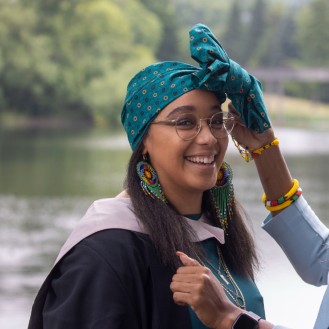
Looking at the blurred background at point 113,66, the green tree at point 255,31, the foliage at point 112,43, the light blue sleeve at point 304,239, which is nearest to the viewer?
the light blue sleeve at point 304,239

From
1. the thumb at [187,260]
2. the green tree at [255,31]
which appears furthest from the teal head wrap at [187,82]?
the green tree at [255,31]

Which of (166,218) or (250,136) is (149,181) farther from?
(250,136)

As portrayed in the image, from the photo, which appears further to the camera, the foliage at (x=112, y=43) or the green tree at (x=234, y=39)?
the green tree at (x=234, y=39)

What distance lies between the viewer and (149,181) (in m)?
2.00

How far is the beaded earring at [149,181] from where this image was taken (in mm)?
1989

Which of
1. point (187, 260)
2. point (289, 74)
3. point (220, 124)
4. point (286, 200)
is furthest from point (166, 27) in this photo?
point (187, 260)

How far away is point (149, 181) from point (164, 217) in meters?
0.10

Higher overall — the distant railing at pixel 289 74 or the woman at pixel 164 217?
the distant railing at pixel 289 74

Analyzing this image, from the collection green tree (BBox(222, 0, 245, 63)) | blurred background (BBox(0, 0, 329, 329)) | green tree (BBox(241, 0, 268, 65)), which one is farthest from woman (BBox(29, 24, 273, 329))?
green tree (BBox(241, 0, 268, 65))

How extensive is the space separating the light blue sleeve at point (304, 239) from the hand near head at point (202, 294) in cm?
47

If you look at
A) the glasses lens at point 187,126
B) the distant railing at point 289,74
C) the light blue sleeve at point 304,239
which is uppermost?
the distant railing at point 289,74

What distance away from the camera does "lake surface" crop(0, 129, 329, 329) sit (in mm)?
8438

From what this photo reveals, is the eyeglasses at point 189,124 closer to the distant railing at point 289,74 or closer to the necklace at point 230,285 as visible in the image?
the necklace at point 230,285

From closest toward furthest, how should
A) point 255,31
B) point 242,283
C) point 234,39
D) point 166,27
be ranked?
point 242,283 → point 234,39 → point 255,31 → point 166,27
